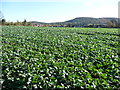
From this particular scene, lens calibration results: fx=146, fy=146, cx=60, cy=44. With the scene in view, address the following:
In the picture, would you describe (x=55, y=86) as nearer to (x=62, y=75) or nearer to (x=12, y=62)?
(x=62, y=75)

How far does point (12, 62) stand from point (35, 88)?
2.71 m

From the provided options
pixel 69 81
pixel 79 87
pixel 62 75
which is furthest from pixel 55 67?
pixel 79 87

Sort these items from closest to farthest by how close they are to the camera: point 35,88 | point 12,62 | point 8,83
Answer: point 35,88, point 8,83, point 12,62

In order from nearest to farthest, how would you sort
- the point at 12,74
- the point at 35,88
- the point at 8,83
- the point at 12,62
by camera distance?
the point at 35,88, the point at 8,83, the point at 12,74, the point at 12,62

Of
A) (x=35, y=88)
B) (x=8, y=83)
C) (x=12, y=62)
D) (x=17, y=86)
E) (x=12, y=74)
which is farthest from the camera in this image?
(x=12, y=62)

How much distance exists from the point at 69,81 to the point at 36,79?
4.35 feet

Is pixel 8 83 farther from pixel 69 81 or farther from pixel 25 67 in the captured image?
pixel 69 81

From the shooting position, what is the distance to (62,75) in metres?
6.21

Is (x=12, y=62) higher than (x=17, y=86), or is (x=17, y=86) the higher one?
(x=12, y=62)

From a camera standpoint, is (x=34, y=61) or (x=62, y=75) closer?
(x=62, y=75)

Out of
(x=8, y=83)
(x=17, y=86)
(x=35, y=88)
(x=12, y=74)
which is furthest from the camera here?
(x=12, y=74)

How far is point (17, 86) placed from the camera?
19.5 ft

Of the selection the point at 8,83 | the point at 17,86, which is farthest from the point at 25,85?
the point at 8,83

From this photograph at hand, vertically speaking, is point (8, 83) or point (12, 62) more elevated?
point (12, 62)
